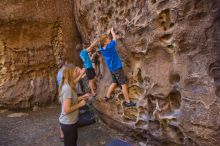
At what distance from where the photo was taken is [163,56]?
332 centimetres

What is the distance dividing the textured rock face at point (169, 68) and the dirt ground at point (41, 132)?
0.30m

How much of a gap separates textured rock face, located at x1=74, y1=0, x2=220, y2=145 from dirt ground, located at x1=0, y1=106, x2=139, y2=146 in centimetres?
30

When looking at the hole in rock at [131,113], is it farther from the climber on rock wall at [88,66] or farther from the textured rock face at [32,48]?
the textured rock face at [32,48]

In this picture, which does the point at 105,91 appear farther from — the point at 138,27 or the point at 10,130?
the point at 10,130

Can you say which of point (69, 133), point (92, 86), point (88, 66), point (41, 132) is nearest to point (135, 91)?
point (88, 66)

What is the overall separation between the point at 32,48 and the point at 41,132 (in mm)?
1961

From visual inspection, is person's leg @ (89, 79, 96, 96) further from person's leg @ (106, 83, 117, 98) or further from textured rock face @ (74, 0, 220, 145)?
person's leg @ (106, 83, 117, 98)

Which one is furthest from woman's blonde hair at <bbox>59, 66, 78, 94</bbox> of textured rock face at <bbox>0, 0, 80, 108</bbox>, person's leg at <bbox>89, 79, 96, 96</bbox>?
textured rock face at <bbox>0, 0, 80, 108</bbox>

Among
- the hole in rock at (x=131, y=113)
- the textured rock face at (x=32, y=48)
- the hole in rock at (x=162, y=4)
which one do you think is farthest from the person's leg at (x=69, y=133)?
the textured rock face at (x=32, y=48)

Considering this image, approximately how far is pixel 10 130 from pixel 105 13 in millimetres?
2458

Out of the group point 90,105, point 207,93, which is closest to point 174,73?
point 207,93

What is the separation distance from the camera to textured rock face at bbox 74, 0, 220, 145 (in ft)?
9.07

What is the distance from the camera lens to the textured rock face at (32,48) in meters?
5.47

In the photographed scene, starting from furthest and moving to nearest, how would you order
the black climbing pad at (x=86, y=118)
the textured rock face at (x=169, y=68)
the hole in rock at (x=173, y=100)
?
1. the black climbing pad at (x=86, y=118)
2. the hole in rock at (x=173, y=100)
3. the textured rock face at (x=169, y=68)
